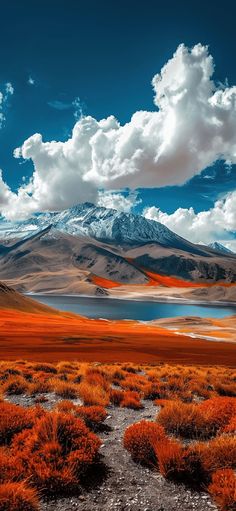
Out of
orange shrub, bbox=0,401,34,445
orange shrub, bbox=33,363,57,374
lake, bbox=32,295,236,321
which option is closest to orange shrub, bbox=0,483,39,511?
orange shrub, bbox=0,401,34,445

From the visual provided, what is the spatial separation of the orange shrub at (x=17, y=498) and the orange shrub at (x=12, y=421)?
6.93 feet

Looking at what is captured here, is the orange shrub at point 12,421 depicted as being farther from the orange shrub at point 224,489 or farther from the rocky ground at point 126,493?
the orange shrub at point 224,489

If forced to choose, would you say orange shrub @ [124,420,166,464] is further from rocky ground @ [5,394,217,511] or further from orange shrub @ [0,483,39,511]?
orange shrub @ [0,483,39,511]

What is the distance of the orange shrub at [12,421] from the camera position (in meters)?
7.02

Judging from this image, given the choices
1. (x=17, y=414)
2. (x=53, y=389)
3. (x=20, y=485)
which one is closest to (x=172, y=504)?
(x=20, y=485)

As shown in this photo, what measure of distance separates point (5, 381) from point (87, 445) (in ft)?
23.3

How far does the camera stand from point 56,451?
6.02 m

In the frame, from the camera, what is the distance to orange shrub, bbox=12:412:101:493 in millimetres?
5473

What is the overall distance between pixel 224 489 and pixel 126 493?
1507mm

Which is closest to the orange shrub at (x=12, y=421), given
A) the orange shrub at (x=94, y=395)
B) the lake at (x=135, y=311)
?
the orange shrub at (x=94, y=395)

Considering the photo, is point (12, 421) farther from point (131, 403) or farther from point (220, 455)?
point (131, 403)

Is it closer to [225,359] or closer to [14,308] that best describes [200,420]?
[225,359]

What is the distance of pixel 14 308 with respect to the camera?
8212 centimetres

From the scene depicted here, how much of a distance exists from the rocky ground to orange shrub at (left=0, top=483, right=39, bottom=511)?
299mm
